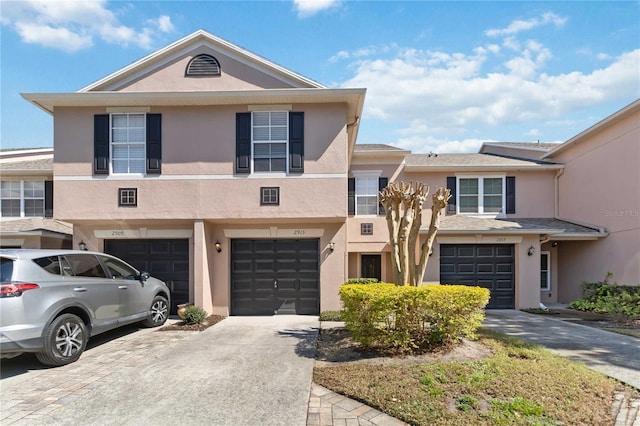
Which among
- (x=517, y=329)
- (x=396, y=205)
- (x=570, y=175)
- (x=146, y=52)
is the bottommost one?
(x=517, y=329)

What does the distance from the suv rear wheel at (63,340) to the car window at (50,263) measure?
2.46ft

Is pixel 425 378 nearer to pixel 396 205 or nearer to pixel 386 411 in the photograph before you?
pixel 386 411

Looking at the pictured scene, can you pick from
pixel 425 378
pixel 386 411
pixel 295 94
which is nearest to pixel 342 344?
pixel 425 378

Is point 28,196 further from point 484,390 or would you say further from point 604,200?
point 604,200

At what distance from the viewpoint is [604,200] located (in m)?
11.8

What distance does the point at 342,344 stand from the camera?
21.9ft

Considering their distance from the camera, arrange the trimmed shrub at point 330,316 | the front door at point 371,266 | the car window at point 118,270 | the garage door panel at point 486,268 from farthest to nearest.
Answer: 1. the front door at point 371,266
2. the garage door panel at point 486,268
3. the trimmed shrub at point 330,316
4. the car window at point 118,270

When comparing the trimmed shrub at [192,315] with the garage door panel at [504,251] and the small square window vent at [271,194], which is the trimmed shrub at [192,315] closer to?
the small square window vent at [271,194]

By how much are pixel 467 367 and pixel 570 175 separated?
37.4 ft

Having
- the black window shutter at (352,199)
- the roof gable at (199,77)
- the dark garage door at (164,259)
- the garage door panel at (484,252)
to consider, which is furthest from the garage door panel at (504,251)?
the dark garage door at (164,259)

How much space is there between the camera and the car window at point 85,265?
6.21 meters

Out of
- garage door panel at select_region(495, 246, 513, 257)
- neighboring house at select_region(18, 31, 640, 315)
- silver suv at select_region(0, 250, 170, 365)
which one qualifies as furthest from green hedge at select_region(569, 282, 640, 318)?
silver suv at select_region(0, 250, 170, 365)

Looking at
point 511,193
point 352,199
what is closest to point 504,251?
point 511,193

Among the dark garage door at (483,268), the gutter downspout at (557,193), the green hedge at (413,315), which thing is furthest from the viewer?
the gutter downspout at (557,193)
